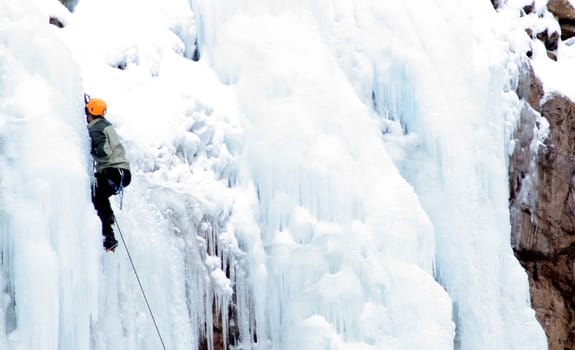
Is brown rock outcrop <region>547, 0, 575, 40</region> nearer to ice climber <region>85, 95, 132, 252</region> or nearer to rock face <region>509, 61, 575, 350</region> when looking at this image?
rock face <region>509, 61, 575, 350</region>

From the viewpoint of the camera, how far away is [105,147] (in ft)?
18.8

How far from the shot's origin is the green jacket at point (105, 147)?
18.8 feet

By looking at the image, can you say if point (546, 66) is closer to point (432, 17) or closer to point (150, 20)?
point (432, 17)

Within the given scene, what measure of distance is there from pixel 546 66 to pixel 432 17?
1.44m

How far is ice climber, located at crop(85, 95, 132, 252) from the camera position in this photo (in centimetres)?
571

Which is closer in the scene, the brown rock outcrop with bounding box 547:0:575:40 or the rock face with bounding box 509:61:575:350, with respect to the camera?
the rock face with bounding box 509:61:575:350

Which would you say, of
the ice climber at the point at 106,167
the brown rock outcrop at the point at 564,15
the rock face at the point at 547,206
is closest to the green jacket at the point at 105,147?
the ice climber at the point at 106,167

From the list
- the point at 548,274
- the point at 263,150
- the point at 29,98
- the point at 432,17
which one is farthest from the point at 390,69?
the point at 29,98

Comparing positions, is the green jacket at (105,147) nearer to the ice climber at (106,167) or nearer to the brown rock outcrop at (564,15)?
the ice climber at (106,167)

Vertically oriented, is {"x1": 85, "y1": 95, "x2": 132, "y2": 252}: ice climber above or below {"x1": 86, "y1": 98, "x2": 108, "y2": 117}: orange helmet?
below

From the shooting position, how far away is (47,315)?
5.27m

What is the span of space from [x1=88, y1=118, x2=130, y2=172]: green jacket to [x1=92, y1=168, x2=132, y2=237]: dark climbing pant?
0.10ft

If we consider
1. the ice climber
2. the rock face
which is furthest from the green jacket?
the rock face

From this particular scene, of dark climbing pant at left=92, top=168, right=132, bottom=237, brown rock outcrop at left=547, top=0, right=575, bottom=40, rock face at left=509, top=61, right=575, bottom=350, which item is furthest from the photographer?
brown rock outcrop at left=547, top=0, right=575, bottom=40
